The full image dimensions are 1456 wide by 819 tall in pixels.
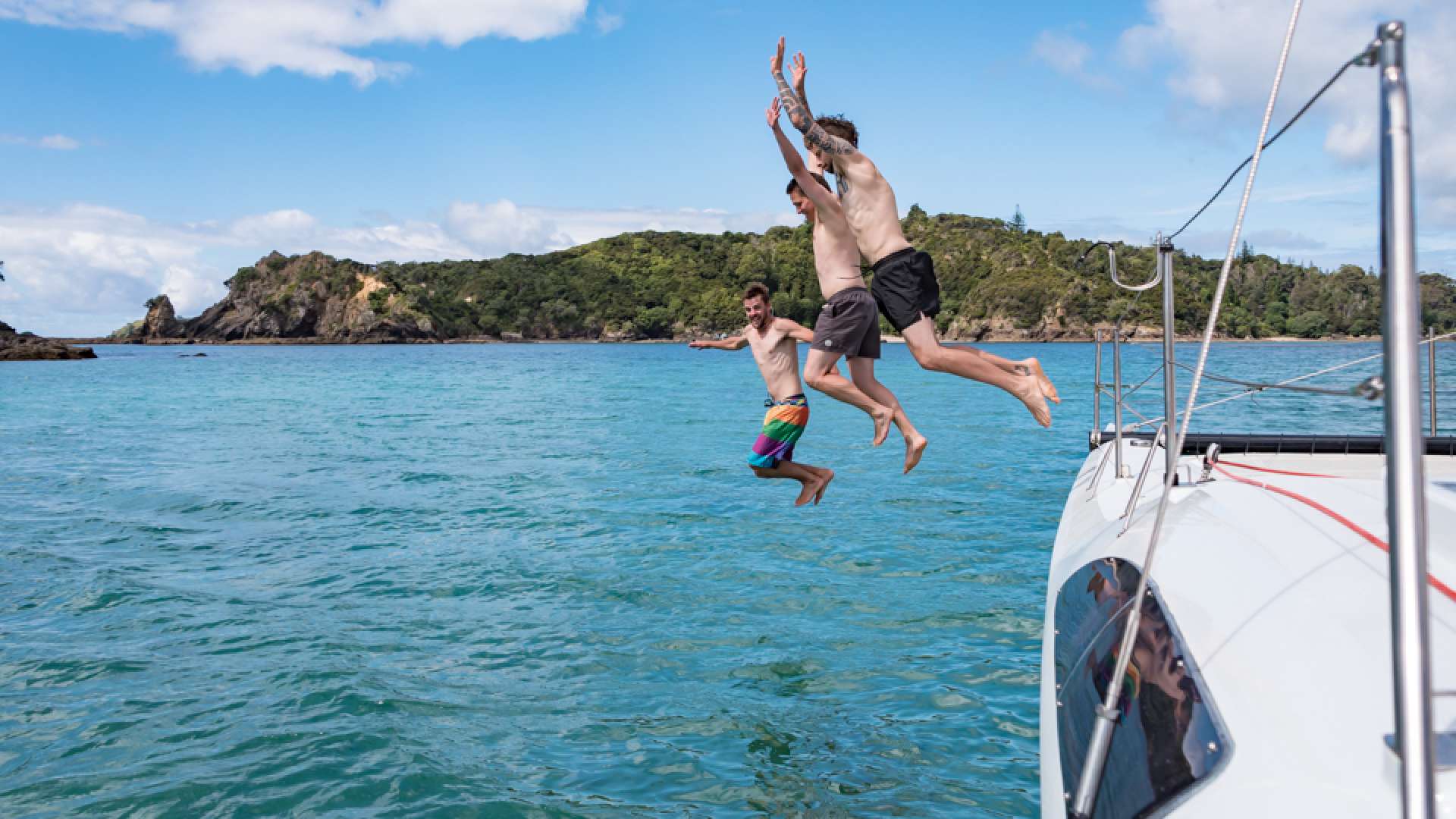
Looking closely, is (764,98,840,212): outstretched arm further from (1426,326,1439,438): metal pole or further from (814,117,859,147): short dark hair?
(1426,326,1439,438): metal pole

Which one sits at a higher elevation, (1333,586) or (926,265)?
(926,265)

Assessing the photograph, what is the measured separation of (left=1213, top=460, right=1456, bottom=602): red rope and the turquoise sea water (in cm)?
319

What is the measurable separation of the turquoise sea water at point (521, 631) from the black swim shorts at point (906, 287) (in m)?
4.23

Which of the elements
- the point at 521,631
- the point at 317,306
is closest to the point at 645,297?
the point at 317,306

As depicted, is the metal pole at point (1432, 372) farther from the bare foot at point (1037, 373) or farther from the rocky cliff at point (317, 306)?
the rocky cliff at point (317, 306)

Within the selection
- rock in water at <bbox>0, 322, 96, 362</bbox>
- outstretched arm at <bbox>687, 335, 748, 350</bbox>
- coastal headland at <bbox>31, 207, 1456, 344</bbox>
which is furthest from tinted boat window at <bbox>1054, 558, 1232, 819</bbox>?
rock in water at <bbox>0, 322, 96, 362</bbox>

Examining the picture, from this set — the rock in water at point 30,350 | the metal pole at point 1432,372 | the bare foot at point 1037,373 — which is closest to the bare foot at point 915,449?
the bare foot at point 1037,373

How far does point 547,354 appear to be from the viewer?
130000 mm

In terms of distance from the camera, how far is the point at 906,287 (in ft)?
19.1

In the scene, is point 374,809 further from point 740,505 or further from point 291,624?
point 740,505

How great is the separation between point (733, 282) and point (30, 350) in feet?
315

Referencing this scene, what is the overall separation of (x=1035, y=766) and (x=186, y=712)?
7939 mm

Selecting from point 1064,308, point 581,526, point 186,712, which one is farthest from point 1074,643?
point 1064,308

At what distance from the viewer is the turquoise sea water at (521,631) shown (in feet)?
28.8
